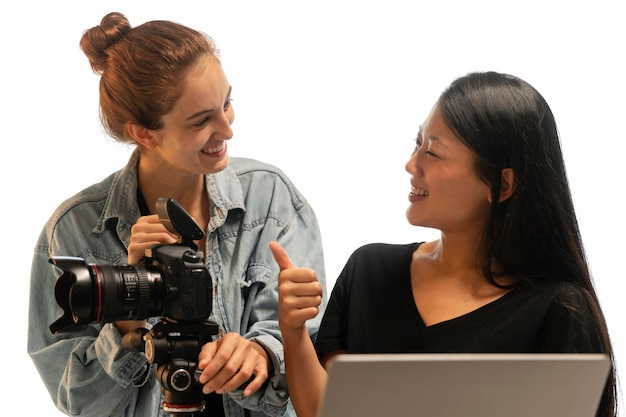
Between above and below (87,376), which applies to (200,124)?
above

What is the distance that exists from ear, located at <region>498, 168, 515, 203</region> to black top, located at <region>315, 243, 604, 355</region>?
157 millimetres

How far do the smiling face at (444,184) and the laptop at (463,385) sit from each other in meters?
0.55

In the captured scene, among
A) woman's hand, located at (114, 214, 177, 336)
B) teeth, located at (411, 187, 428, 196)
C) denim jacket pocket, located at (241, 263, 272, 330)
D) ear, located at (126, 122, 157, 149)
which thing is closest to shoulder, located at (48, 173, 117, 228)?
ear, located at (126, 122, 157, 149)

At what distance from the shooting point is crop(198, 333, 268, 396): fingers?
155 centimetres

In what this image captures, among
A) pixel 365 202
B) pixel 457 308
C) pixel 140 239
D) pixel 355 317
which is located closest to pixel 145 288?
pixel 140 239

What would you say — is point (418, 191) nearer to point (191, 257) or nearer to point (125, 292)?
point (191, 257)

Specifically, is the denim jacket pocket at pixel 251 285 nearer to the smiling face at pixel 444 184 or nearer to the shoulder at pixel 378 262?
the shoulder at pixel 378 262

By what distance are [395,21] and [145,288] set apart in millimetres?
1250

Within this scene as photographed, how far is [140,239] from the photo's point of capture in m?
1.64

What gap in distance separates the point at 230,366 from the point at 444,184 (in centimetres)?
48

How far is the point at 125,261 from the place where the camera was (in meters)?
1.83

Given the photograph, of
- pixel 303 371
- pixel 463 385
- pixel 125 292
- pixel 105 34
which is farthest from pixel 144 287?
pixel 463 385

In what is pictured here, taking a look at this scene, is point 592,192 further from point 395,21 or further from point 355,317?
point 355,317

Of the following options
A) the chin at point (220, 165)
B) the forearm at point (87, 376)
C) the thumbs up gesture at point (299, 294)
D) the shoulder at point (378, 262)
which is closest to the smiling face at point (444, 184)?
the shoulder at point (378, 262)
